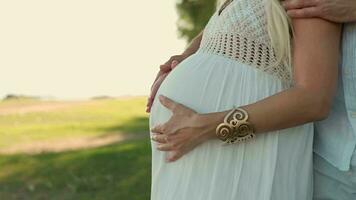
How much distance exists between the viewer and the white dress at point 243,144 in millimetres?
2354

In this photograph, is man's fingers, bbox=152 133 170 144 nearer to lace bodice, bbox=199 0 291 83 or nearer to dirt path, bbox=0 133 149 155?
lace bodice, bbox=199 0 291 83

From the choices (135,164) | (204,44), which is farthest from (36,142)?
(204,44)

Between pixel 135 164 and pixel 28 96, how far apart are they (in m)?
6.51

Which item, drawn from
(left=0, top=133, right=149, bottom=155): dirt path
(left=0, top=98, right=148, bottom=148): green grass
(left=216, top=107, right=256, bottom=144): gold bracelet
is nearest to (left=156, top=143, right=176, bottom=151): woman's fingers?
(left=216, top=107, right=256, bottom=144): gold bracelet

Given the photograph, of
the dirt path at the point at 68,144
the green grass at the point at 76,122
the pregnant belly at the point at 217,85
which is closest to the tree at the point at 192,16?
the dirt path at the point at 68,144

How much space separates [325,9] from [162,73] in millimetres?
736

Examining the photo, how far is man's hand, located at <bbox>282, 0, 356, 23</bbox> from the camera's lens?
2.23m

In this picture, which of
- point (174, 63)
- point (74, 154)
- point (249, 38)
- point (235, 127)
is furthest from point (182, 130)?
point (74, 154)

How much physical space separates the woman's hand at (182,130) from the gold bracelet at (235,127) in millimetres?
20

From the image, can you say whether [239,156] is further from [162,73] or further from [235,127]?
[162,73]

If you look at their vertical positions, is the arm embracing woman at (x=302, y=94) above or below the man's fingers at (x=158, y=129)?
above

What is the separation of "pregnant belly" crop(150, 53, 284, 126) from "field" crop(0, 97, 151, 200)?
13.6 feet

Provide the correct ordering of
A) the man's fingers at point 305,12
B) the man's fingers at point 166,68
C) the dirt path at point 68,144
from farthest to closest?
the dirt path at point 68,144 < the man's fingers at point 166,68 < the man's fingers at point 305,12

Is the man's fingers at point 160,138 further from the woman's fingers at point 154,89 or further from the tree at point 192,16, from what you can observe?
the tree at point 192,16
